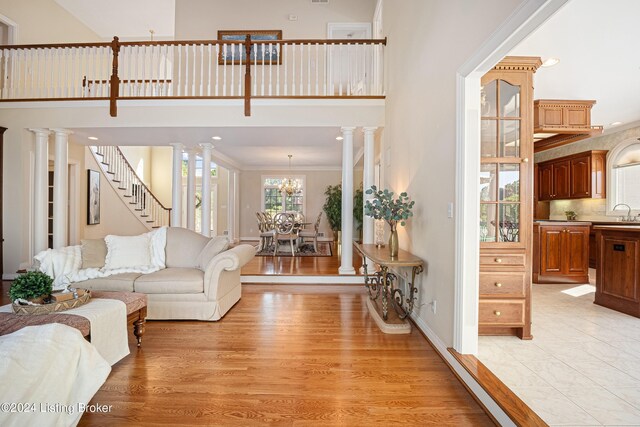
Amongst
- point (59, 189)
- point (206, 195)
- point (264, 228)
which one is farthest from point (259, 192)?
point (59, 189)

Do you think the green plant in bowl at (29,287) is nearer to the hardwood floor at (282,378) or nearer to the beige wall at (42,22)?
the hardwood floor at (282,378)

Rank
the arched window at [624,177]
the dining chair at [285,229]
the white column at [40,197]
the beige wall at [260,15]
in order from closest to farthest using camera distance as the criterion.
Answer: the white column at [40,197], the arched window at [624,177], the beige wall at [260,15], the dining chair at [285,229]

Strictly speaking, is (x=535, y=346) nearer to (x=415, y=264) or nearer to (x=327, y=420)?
(x=415, y=264)

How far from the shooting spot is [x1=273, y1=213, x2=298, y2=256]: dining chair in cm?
739

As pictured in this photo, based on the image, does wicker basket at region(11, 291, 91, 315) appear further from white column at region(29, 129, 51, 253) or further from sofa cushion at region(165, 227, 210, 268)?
white column at region(29, 129, 51, 253)

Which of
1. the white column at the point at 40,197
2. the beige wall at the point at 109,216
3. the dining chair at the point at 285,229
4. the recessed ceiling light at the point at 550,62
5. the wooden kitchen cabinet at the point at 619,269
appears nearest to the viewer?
the wooden kitchen cabinet at the point at 619,269

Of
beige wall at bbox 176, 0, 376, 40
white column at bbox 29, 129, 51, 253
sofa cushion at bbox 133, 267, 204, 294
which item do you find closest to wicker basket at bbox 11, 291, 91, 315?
sofa cushion at bbox 133, 267, 204, 294

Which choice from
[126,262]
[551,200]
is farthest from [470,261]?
[551,200]

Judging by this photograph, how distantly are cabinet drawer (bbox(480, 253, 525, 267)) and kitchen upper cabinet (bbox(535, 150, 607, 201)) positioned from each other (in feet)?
16.2

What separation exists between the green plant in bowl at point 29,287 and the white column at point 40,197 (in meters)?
3.99

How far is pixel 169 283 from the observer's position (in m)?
3.27

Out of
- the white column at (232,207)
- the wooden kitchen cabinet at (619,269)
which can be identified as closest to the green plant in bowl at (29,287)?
the wooden kitchen cabinet at (619,269)

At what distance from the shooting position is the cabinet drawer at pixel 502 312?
8.96 feet

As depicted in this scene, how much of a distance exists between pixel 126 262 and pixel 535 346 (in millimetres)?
4277
